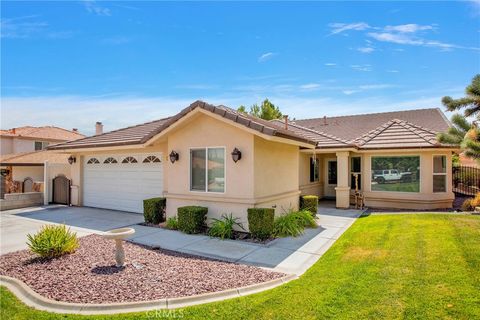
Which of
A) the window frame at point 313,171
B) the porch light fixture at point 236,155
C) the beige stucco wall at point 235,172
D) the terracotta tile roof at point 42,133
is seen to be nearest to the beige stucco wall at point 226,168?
the beige stucco wall at point 235,172

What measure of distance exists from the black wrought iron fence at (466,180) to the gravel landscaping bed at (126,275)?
2007cm

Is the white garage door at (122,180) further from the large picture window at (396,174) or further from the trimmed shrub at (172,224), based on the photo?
the large picture window at (396,174)

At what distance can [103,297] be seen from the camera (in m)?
5.04

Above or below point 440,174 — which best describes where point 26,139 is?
above

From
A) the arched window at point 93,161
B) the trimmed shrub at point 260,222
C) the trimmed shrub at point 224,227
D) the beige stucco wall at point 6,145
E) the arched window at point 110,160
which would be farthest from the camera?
the beige stucco wall at point 6,145

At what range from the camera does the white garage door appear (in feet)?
43.9

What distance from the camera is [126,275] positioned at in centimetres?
607

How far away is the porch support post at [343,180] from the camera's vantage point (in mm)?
15164

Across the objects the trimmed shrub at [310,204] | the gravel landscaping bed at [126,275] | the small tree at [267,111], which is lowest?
the gravel landscaping bed at [126,275]

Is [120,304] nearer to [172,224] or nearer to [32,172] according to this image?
[172,224]

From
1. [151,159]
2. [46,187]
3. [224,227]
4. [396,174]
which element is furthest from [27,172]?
[396,174]

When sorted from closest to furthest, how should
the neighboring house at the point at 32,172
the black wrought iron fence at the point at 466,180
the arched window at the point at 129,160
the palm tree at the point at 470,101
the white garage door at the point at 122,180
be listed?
1. the palm tree at the point at 470,101
2. the white garage door at the point at 122,180
3. the arched window at the point at 129,160
4. the neighboring house at the point at 32,172
5. the black wrought iron fence at the point at 466,180

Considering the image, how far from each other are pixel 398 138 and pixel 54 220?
17514mm

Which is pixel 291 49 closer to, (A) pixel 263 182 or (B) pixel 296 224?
(A) pixel 263 182
